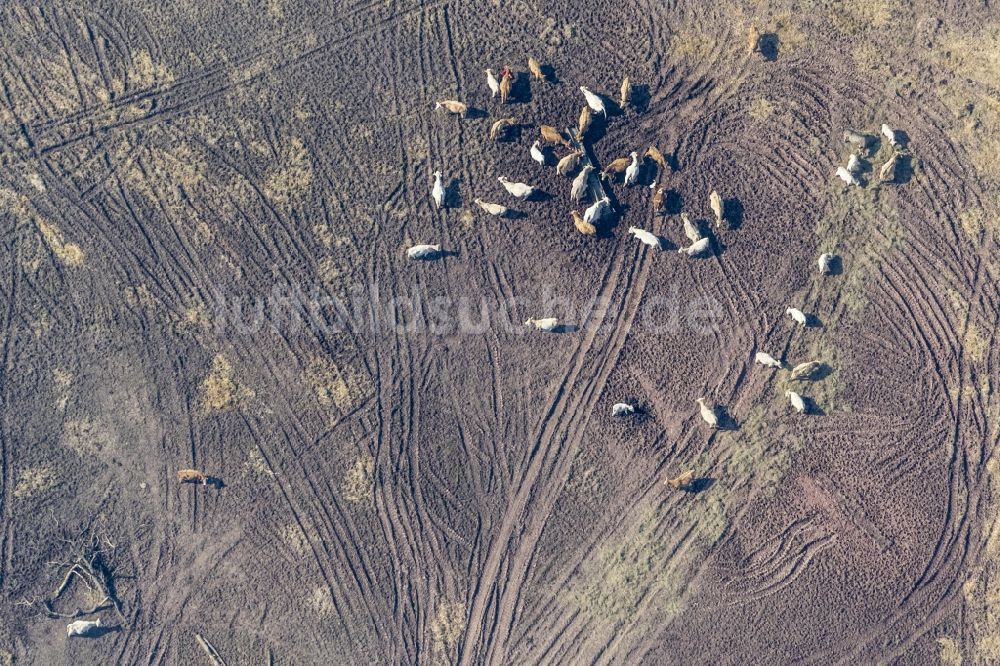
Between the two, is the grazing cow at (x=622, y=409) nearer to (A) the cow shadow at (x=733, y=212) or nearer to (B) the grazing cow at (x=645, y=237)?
(B) the grazing cow at (x=645, y=237)

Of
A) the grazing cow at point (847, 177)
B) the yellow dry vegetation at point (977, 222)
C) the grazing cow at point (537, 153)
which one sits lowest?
the yellow dry vegetation at point (977, 222)

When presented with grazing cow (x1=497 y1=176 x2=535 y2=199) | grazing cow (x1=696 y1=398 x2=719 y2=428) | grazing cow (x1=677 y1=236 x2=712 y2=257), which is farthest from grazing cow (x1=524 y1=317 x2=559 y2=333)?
grazing cow (x1=696 y1=398 x2=719 y2=428)

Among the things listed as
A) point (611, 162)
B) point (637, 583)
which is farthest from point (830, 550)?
point (611, 162)

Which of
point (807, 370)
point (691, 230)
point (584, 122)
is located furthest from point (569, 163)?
point (807, 370)

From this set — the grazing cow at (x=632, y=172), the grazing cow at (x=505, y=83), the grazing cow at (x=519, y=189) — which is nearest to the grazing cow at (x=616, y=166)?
the grazing cow at (x=632, y=172)

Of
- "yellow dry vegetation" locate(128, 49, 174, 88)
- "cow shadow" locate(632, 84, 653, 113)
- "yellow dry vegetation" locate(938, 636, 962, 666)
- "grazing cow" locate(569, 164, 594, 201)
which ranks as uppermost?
"yellow dry vegetation" locate(128, 49, 174, 88)

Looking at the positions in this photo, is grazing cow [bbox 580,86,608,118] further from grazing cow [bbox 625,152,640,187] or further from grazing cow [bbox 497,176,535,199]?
grazing cow [bbox 497,176,535,199]

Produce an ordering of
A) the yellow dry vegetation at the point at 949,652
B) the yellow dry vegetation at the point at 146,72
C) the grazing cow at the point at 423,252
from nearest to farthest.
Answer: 1. the yellow dry vegetation at the point at 949,652
2. the grazing cow at the point at 423,252
3. the yellow dry vegetation at the point at 146,72
